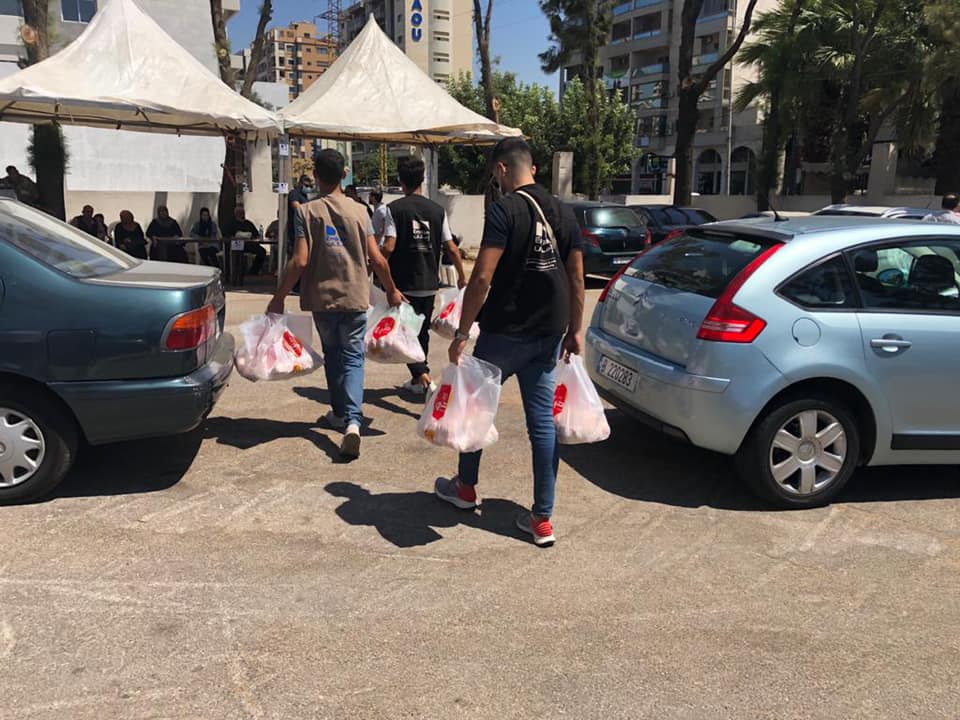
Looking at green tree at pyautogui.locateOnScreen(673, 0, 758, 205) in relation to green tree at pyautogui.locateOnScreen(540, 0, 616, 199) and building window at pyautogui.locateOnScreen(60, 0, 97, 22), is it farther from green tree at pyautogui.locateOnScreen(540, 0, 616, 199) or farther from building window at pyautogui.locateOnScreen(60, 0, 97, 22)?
building window at pyautogui.locateOnScreen(60, 0, 97, 22)

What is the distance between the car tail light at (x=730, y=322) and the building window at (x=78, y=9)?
1600 inches

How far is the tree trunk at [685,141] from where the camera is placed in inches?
795

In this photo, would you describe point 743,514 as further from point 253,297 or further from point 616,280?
point 253,297

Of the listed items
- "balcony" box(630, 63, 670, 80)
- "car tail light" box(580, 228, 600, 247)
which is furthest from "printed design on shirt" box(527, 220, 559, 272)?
"balcony" box(630, 63, 670, 80)

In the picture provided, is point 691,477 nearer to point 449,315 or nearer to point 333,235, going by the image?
point 449,315

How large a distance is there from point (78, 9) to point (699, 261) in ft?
135

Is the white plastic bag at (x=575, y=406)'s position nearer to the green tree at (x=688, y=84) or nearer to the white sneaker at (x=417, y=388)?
the white sneaker at (x=417, y=388)

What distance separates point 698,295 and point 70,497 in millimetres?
3635

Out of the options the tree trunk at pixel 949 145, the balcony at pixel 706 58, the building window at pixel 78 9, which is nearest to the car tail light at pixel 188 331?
the tree trunk at pixel 949 145

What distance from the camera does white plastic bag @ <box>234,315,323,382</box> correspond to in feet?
16.5

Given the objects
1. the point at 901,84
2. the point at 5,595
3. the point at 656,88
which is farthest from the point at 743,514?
the point at 656,88

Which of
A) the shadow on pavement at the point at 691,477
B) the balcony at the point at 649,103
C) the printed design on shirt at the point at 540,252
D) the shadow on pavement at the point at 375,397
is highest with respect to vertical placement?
the balcony at the point at 649,103

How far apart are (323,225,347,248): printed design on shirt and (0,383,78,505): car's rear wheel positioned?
1.84 m

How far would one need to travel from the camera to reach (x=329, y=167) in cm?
495
